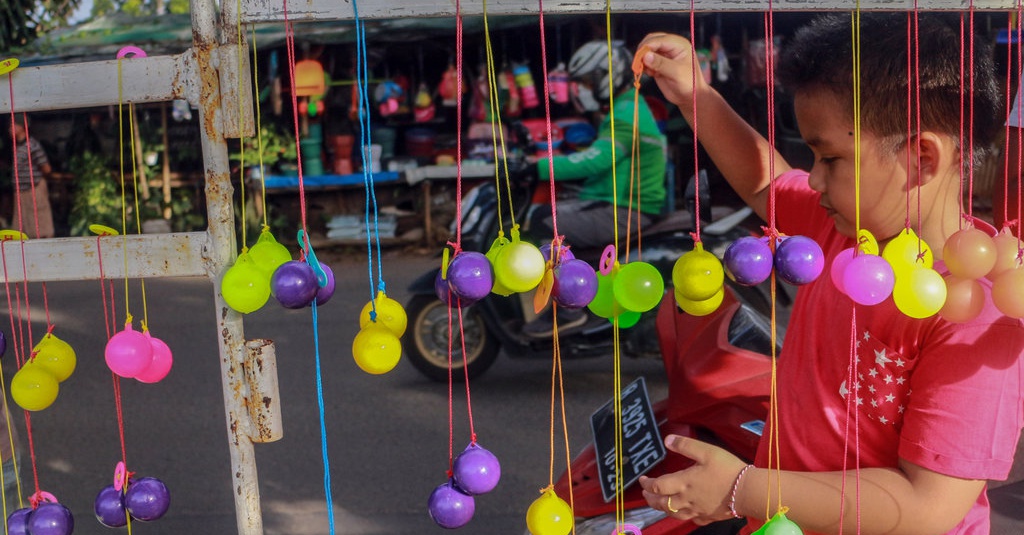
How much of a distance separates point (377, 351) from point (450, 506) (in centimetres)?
28

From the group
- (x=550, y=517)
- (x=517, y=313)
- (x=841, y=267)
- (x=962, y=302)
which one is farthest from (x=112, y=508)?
(x=517, y=313)

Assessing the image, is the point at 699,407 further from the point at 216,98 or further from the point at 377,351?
the point at 216,98

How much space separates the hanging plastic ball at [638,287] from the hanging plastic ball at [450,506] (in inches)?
15.9

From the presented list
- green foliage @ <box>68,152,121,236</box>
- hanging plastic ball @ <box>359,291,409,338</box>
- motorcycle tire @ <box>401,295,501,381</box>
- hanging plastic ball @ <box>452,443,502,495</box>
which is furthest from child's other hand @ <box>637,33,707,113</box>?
green foliage @ <box>68,152,121,236</box>

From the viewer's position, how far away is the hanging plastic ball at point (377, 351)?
1.52 metres

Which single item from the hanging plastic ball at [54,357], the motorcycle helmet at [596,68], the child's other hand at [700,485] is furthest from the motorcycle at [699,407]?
the motorcycle helmet at [596,68]

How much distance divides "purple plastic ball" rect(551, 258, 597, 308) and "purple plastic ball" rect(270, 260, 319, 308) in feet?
1.17

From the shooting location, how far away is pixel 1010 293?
1318 millimetres

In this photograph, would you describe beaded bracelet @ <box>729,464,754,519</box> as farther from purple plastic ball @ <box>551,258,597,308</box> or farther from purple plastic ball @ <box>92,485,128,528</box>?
purple plastic ball @ <box>92,485,128,528</box>

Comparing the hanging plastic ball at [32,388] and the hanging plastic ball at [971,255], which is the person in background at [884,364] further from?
the hanging plastic ball at [32,388]

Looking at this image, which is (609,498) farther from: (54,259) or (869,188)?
(54,259)

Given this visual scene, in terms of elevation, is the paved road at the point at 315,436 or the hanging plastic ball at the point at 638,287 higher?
the hanging plastic ball at the point at 638,287

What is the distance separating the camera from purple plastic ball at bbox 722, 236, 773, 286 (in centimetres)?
140

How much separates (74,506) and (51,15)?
5340mm
